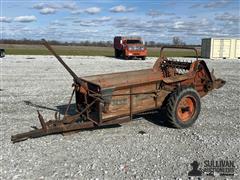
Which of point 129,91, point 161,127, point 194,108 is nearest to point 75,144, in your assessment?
point 129,91

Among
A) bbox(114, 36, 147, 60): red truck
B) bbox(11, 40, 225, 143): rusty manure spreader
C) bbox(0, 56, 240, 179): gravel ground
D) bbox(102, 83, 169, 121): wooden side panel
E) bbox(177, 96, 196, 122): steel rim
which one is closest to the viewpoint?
bbox(0, 56, 240, 179): gravel ground

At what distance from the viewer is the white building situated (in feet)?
135

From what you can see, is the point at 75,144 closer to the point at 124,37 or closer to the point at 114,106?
the point at 114,106

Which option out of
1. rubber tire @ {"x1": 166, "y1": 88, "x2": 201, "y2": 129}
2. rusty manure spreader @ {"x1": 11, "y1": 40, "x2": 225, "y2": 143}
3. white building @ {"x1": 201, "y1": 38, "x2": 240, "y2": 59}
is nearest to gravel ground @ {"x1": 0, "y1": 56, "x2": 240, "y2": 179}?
rubber tire @ {"x1": 166, "y1": 88, "x2": 201, "y2": 129}

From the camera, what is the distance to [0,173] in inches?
186

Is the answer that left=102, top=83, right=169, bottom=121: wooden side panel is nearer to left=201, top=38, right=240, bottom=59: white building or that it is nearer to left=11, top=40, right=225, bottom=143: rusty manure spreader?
left=11, top=40, right=225, bottom=143: rusty manure spreader

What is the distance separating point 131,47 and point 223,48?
14799 mm

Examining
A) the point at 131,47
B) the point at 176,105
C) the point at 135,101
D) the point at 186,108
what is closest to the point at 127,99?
the point at 135,101

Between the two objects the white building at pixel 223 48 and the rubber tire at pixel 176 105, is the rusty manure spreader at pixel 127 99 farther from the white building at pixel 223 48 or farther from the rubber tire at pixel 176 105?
the white building at pixel 223 48

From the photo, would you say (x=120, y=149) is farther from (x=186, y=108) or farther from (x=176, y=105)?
(x=186, y=108)

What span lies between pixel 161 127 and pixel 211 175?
2.40 m

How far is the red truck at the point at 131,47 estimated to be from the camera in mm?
32000

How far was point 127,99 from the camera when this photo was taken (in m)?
6.49

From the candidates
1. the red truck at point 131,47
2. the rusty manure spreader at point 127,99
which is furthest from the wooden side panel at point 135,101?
the red truck at point 131,47
